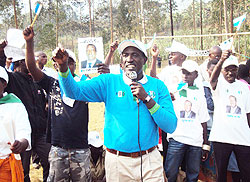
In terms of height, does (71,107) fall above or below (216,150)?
above

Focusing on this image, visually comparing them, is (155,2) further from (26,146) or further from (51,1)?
(26,146)

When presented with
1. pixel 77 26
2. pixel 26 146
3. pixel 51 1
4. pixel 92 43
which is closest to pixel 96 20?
pixel 77 26

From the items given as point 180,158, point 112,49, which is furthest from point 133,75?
point 180,158

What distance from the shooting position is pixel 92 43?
15.4 ft

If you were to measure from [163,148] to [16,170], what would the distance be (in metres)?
2.68

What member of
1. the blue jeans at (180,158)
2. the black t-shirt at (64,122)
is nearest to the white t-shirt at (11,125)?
the black t-shirt at (64,122)

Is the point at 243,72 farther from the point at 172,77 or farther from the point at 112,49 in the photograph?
the point at 112,49

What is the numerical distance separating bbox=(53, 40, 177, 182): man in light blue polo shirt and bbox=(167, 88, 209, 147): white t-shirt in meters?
1.45

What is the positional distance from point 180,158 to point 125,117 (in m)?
1.92

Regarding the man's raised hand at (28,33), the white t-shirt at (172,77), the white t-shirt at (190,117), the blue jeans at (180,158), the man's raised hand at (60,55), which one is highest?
the man's raised hand at (28,33)

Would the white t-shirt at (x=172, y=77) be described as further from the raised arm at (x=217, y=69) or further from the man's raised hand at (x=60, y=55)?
the man's raised hand at (x=60, y=55)

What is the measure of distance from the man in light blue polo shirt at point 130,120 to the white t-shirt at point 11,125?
0.68 meters

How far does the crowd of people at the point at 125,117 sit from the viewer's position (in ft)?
8.04

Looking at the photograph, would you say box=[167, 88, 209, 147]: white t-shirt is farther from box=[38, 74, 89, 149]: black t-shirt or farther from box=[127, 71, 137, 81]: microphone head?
box=[127, 71, 137, 81]: microphone head
